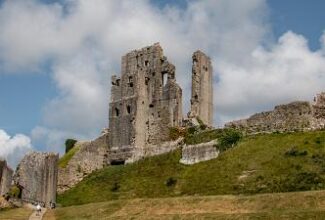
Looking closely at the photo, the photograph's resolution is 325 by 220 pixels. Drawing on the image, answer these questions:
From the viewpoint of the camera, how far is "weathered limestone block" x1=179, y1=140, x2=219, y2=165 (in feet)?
175

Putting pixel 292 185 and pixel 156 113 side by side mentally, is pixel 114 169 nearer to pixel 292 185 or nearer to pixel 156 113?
pixel 156 113

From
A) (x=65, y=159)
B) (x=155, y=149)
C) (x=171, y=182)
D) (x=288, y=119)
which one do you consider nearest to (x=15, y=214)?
(x=171, y=182)

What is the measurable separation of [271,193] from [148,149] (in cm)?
2554

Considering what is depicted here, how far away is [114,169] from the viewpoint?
63.0 meters

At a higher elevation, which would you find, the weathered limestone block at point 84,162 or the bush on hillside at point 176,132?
the bush on hillside at point 176,132

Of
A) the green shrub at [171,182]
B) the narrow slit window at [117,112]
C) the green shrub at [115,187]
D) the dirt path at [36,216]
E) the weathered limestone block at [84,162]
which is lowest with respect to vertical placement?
the dirt path at [36,216]

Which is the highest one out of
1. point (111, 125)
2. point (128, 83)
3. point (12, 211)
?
point (128, 83)

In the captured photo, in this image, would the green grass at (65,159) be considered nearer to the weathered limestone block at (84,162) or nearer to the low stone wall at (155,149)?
the weathered limestone block at (84,162)

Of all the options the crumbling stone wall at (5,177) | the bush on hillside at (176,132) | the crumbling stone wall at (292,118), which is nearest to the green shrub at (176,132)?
the bush on hillside at (176,132)

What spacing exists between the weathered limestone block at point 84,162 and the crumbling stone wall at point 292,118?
19.2 meters

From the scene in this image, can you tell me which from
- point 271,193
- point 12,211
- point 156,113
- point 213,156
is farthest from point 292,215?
point 156,113

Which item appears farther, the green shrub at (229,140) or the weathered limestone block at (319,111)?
the green shrub at (229,140)

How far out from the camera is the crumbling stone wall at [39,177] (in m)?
58.8

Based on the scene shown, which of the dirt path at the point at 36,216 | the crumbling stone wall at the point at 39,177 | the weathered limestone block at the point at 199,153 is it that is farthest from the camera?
the crumbling stone wall at the point at 39,177
